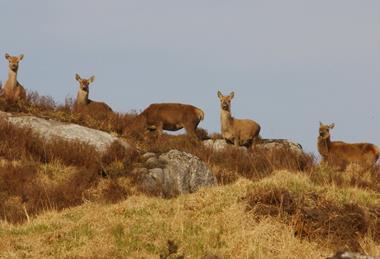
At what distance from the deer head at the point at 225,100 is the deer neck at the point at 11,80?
680 centimetres

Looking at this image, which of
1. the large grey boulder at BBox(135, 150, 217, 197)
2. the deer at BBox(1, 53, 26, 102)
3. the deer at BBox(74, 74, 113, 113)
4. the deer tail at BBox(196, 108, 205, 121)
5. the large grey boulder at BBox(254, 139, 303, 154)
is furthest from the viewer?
the deer tail at BBox(196, 108, 205, 121)

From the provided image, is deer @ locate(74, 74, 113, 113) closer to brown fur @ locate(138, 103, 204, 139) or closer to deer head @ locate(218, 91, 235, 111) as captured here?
brown fur @ locate(138, 103, 204, 139)

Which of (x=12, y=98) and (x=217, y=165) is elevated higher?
(x=12, y=98)

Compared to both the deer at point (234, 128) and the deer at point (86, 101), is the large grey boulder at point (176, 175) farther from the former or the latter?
the deer at point (234, 128)

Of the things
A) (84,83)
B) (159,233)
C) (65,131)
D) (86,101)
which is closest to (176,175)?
(65,131)

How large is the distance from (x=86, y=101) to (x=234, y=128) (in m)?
5.01

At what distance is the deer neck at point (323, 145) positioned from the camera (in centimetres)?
2342

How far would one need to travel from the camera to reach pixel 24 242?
9.60 meters

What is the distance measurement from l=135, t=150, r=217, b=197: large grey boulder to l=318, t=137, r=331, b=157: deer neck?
747cm

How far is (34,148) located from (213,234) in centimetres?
882

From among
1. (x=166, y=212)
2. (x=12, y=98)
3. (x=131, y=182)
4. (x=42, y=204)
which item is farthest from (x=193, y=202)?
(x=12, y=98)

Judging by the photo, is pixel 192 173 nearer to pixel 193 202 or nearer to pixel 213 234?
pixel 193 202

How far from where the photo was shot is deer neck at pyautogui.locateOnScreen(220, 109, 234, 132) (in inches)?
955

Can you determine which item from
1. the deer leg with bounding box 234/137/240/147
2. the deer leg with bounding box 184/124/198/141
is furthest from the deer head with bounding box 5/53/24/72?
the deer leg with bounding box 234/137/240/147
